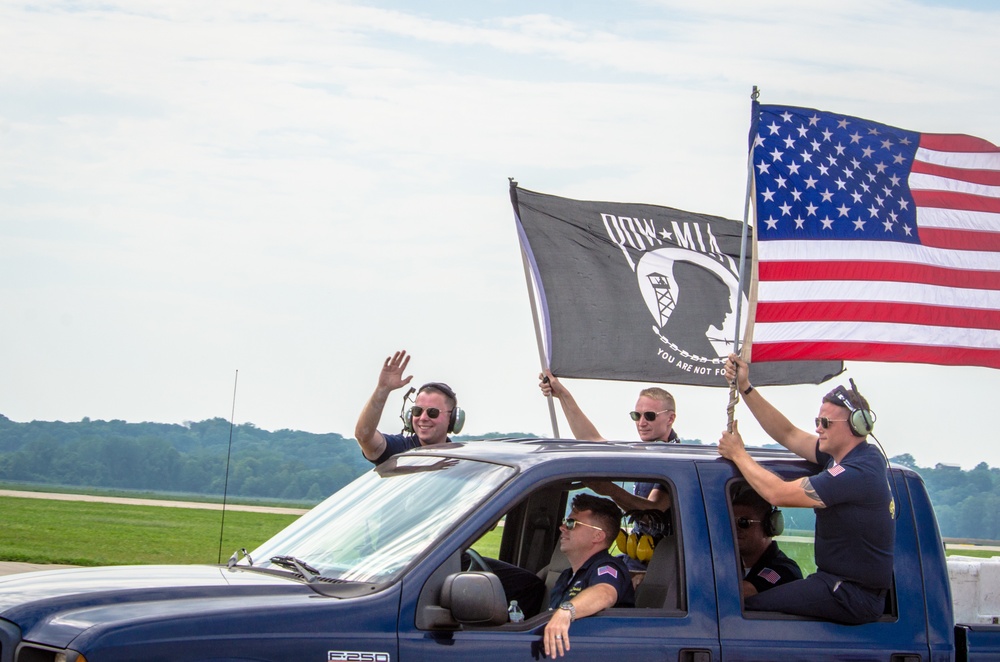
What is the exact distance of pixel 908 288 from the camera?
7.81m

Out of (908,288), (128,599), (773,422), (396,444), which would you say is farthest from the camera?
(396,444)

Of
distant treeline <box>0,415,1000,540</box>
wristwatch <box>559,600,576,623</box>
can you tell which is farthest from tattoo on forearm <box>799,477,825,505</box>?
distant treeline <box>0,415,1000,540</box>

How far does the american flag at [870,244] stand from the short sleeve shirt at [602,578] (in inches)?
87.4

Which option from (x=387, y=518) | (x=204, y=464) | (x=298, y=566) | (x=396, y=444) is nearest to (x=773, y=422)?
(x=387, y=518)

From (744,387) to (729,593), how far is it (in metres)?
1.36

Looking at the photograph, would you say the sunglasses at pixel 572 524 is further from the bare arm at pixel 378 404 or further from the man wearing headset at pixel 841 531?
the bare arm at pixel 378 404

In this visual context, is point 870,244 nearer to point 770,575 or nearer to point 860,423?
point 860,423

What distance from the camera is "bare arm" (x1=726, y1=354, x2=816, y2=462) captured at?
6.12 meters

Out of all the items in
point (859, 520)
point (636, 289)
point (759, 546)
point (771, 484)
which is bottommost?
point (759, 546)

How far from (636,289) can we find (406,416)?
12.8 feet

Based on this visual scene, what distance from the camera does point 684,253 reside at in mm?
11539

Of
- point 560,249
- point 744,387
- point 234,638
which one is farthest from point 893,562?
point 560,249

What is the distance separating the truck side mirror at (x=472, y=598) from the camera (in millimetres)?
4684

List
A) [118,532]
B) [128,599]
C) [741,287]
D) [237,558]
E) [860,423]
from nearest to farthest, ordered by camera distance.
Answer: [128,599], [860,423], [237,558], [741,287], [118,532]
